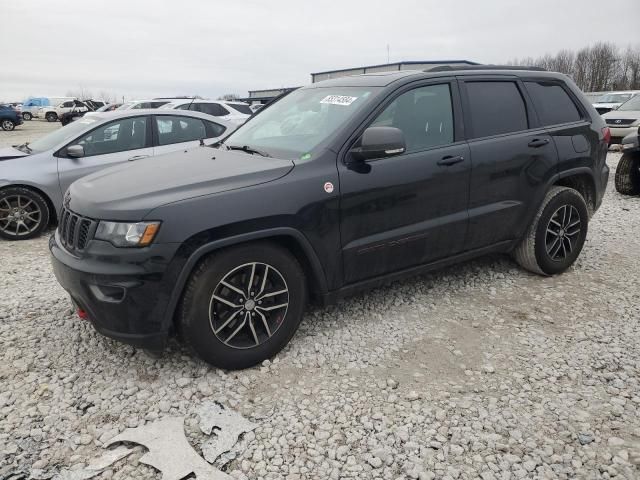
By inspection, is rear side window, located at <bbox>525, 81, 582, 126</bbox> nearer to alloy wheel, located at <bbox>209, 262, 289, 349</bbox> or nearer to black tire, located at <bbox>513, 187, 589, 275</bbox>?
black tire, located at <bbox>513, 187, 589, 275</bbox>

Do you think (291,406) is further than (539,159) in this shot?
No

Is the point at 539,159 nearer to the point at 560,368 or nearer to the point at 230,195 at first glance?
the point at 560,368

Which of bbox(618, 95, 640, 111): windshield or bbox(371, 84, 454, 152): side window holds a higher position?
bbox(618, 95, 640, 111): windshield

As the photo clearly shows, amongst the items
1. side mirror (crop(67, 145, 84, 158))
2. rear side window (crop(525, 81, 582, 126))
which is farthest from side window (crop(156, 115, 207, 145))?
rear side window (crop(525, 81, 582, 126))

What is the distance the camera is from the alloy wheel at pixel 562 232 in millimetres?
4359

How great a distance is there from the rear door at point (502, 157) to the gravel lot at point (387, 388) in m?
0.64

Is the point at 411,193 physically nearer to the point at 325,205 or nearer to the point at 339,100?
the point at 325,205

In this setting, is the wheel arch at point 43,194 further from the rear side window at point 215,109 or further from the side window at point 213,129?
the rear side window at point 215,109

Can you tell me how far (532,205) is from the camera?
4.14 meters

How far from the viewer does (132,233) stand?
8.66 feet

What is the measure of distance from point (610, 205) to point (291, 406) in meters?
6.73

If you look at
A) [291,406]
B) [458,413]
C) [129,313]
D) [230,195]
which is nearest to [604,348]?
[458,413]

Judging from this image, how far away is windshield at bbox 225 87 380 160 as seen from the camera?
3320 mm

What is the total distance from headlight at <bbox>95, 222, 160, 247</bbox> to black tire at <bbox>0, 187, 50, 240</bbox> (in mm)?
4052
